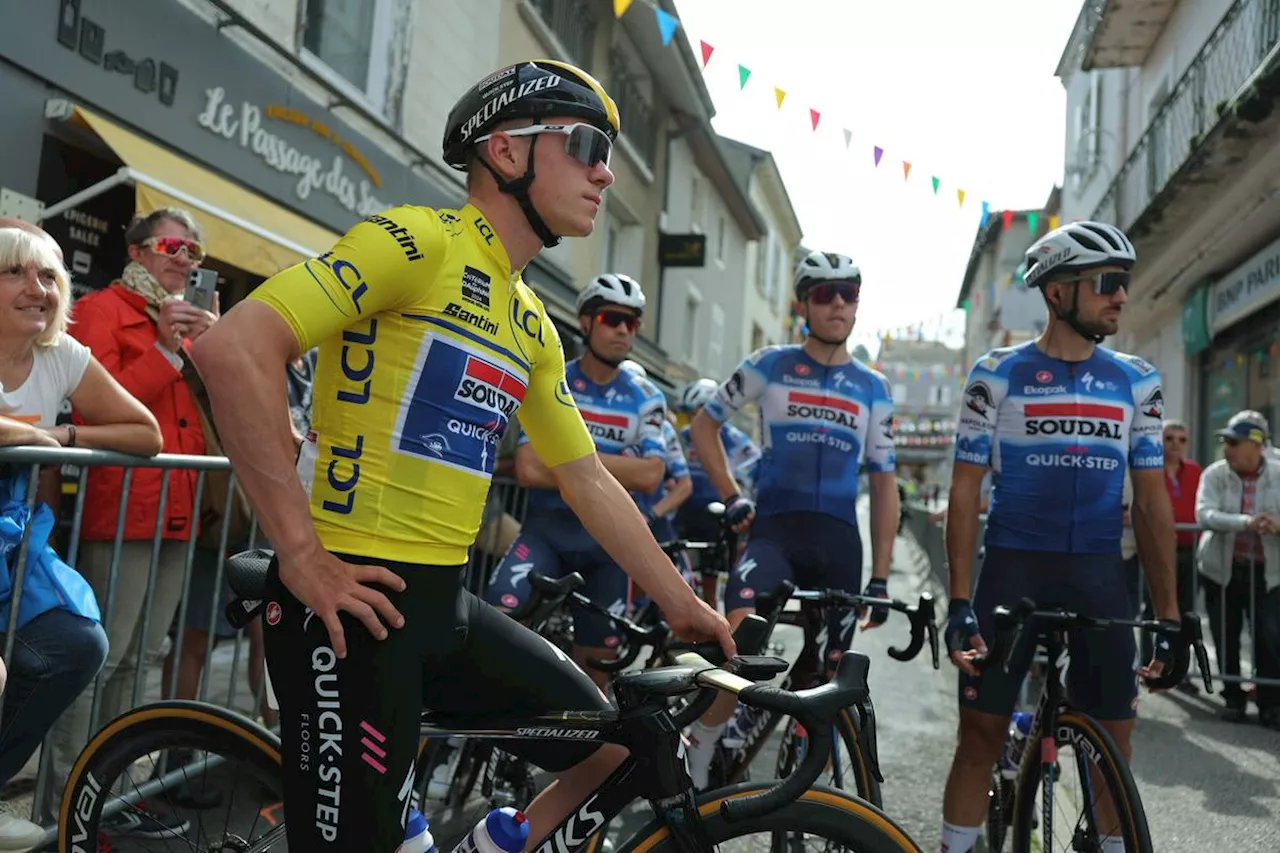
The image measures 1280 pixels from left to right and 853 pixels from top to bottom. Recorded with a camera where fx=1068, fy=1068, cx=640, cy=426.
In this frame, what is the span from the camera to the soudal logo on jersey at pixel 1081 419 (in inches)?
142

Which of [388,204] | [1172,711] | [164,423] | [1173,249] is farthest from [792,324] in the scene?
[164,423]

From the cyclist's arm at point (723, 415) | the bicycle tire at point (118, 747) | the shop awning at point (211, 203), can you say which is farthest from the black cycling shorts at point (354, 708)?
the shop awning at point (211, 203)

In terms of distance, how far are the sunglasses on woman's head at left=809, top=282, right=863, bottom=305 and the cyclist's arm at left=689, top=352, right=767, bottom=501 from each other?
37 cm

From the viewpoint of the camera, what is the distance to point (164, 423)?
4418mm

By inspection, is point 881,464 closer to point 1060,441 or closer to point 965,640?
point 1060,441

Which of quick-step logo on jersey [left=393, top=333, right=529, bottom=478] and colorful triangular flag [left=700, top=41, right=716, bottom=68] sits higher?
colorful triangular flag [left=700, top=41, right=716, bottom=68]

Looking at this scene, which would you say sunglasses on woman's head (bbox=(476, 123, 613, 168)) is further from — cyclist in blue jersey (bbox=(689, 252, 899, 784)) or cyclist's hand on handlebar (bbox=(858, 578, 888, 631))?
cyclist in blue jersey (bbox=(689, 252, 899, 784))

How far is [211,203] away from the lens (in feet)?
24.0

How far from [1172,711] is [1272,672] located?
30.9 inches

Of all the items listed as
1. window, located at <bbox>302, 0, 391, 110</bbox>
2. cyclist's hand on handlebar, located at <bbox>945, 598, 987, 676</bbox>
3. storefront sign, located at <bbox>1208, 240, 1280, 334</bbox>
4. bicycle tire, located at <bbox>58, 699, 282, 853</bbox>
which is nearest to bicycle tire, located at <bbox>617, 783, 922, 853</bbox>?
bicycle tire, located at <bbox>58, 699, 282, 853</bbox>

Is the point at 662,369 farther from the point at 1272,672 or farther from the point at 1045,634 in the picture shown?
the point at 1045,634

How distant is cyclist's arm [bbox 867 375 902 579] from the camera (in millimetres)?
4531

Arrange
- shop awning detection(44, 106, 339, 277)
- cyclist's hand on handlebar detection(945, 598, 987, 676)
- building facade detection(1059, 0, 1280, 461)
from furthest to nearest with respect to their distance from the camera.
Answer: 1. building facade detection(1059, 0, 1280, 461)
2. shop awning detection(44, 106, 339, 277)
3. cyclist's hand on handlebar detection(945, 598, 987, 676)

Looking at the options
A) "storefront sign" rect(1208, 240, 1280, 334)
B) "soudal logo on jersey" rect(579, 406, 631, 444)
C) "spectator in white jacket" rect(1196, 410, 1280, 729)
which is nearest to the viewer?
"soudal logo on jersey" rect(579, 406, 631, 444)
